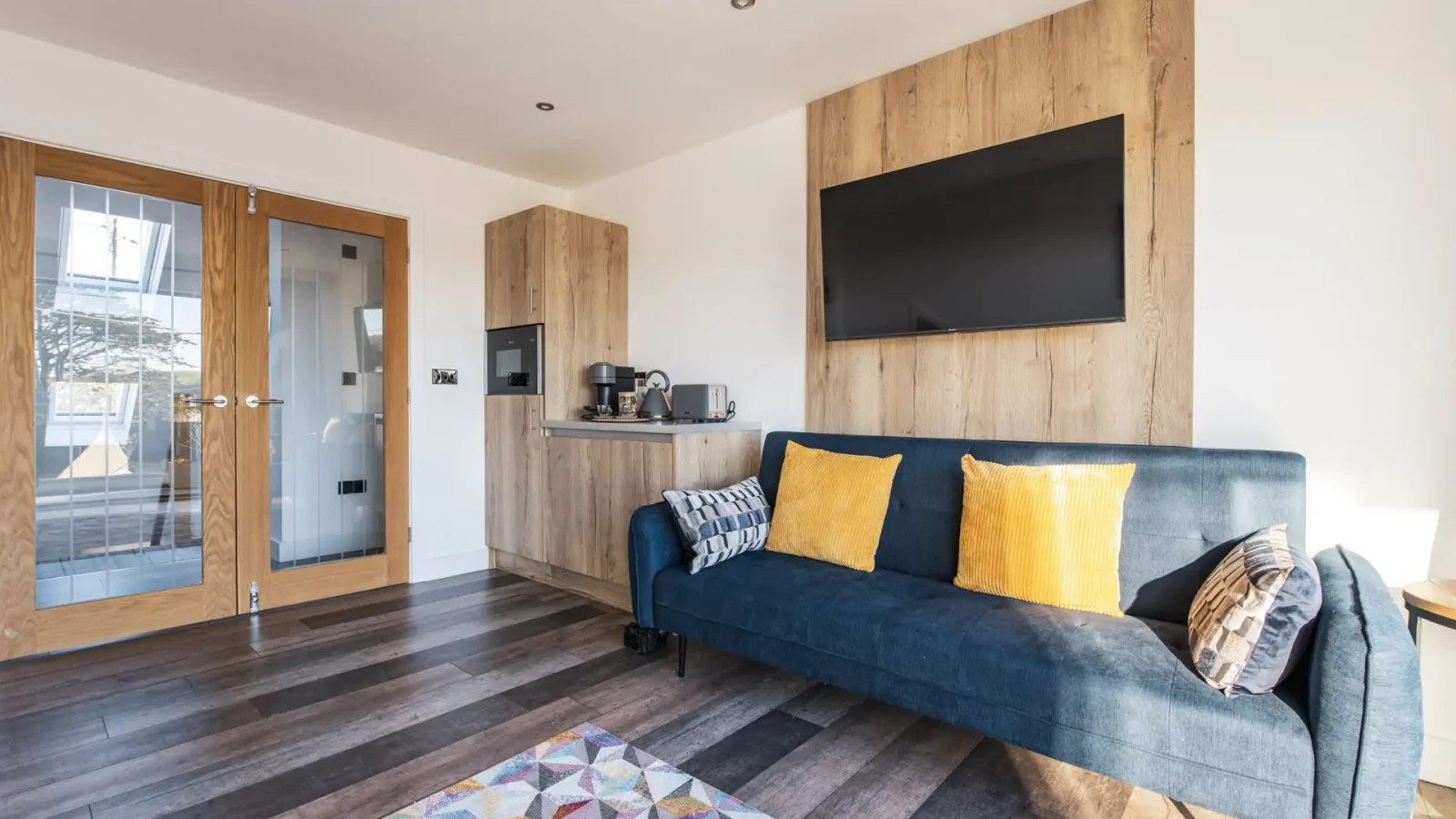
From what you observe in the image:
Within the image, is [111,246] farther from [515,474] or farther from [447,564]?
[447,564]

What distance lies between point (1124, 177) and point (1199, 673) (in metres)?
1.72

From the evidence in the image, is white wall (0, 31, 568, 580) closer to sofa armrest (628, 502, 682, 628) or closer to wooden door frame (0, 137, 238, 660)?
wooden door frame (0, 137, 238, 660)

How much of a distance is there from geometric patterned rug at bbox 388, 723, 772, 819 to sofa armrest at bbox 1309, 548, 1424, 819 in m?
1.21

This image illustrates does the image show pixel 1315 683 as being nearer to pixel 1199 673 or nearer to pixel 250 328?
pixel 1199 673

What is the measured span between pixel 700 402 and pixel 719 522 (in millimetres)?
1001

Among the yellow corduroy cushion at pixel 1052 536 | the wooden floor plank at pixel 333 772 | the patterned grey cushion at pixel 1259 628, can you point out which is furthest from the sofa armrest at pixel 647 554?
the patterned grey cushion at pixel 1259 628

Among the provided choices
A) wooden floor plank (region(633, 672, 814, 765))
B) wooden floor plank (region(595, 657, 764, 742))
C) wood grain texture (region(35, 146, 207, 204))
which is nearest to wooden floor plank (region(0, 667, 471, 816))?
wooden floor plank (region(595, 657, 764, 742))

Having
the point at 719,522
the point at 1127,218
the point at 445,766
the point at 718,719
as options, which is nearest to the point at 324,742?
the point at 445,766

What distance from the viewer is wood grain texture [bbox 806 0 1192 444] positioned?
2.26m

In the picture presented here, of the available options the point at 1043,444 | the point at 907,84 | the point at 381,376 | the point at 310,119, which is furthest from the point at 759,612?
the point at 310,119

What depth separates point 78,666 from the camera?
8.73 feet

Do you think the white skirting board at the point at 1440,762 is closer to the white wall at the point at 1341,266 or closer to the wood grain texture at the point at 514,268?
the white wall at the point at 1341,266

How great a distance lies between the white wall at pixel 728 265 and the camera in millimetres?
3357

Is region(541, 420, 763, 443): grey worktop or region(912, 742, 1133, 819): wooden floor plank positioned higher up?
region(541, 420, 763, 443): grey worktop
